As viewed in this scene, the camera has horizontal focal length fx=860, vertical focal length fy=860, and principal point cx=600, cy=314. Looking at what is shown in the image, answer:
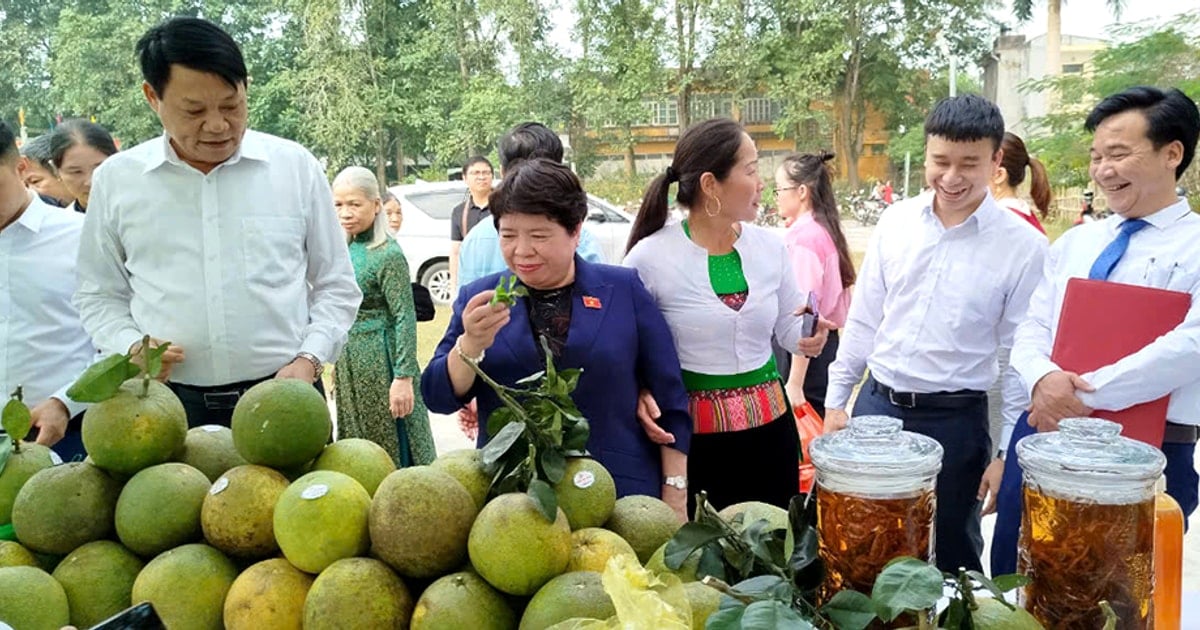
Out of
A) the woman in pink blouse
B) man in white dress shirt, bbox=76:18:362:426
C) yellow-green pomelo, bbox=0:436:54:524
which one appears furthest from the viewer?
the woman in pink blouse

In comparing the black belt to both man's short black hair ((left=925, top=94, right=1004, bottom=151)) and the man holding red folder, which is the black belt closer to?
the man holding red folder

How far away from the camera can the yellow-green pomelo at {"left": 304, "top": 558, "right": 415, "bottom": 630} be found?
980 mm

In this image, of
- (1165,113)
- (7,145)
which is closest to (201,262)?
(7,145)

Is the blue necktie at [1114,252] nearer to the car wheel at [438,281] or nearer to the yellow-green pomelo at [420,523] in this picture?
the yellow-green pomelo at [420,523]

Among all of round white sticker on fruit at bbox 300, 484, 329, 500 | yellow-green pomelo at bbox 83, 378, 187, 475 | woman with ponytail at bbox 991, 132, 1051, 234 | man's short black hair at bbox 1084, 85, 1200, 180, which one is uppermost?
man's short black hair at bbox 1084, 85, 1200, 180

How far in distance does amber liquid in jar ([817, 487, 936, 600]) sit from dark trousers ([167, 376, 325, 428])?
62.5 inches

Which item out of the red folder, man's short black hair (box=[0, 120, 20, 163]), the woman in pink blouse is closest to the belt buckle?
the red folder

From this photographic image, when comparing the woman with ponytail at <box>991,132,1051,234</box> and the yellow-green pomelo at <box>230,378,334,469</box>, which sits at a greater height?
the woman with ponytail at <box>991,132,1051,234</box>

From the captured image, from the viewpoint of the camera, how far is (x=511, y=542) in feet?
3.23

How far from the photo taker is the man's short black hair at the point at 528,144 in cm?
292

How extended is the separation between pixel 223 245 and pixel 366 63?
1515cm

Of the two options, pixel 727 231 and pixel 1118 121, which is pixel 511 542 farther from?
pixel 1118 121

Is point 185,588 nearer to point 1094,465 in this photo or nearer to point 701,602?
point 701,602

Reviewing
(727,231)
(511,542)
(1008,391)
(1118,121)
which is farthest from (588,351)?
(1118,121)
